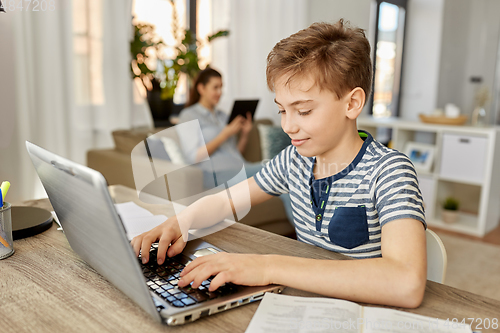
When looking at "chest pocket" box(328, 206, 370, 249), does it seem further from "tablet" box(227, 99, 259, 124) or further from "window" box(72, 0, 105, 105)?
"window" box(72, 0, 105, 105)

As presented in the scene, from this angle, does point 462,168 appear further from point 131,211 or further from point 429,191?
point 131,211

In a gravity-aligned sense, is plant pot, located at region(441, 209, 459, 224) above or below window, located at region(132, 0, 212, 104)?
below

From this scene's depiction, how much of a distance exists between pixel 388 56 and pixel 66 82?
11.0ft

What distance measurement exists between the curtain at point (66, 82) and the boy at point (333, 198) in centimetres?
163

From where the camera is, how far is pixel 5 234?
29.4 inches

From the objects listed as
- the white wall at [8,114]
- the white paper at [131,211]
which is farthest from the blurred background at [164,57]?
the white paper at [131,211]

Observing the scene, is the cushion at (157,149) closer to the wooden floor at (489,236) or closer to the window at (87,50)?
the window at (87,50)

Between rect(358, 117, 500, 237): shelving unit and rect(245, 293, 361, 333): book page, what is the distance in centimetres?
264

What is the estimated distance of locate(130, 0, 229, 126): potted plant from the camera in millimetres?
2605

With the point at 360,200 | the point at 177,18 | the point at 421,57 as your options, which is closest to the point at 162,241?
the point at 360,200

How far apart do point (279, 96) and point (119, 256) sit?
17.0 inches

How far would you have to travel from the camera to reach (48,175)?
1.99 feet

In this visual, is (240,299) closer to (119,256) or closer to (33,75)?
(119,256)

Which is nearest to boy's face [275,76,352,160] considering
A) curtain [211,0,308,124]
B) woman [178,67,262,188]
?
woman [178,67,262,188]
